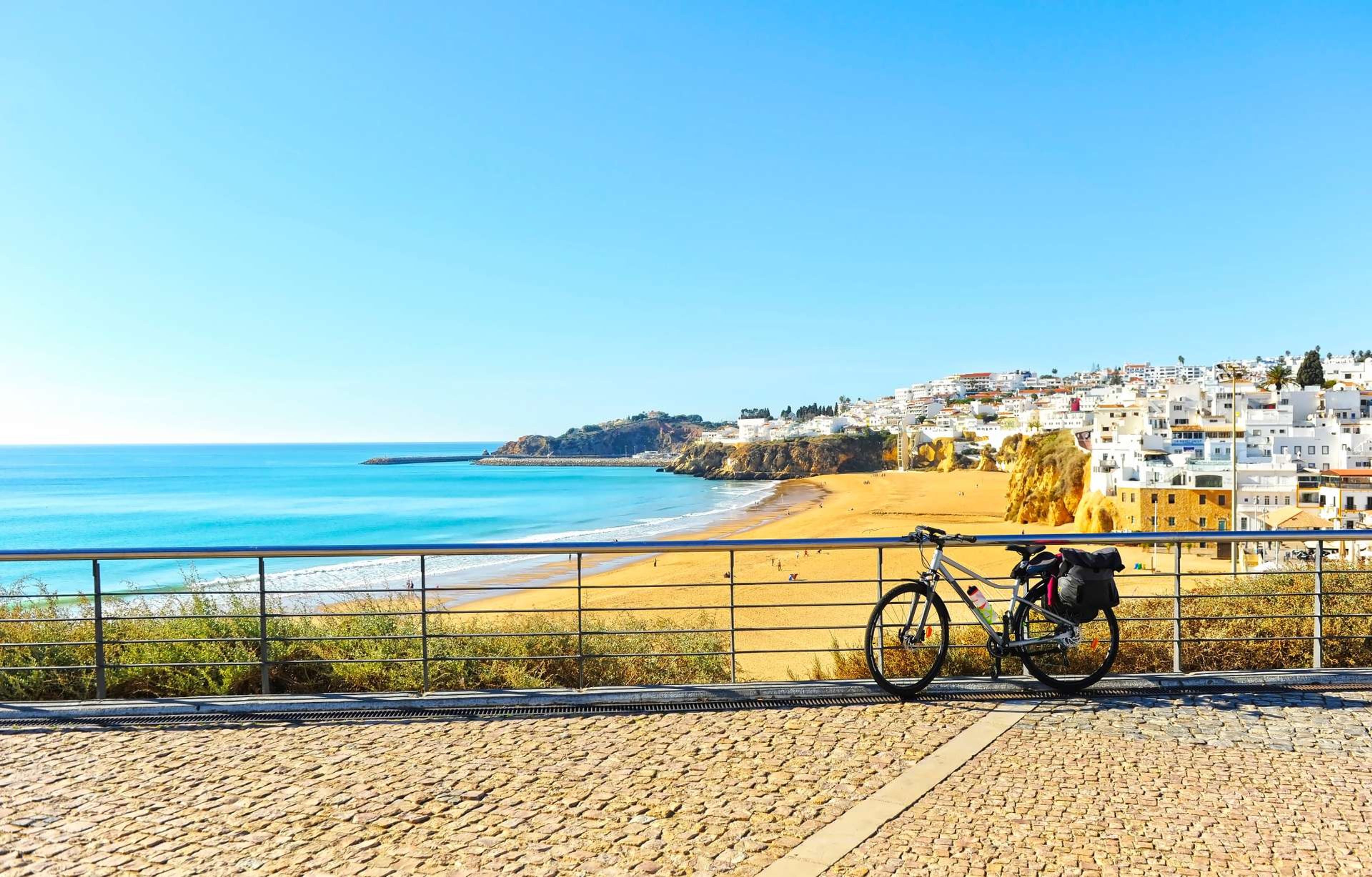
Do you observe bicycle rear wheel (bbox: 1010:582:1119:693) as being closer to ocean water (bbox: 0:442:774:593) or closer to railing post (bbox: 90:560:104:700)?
railing post (bbox: 90:560:104:700)

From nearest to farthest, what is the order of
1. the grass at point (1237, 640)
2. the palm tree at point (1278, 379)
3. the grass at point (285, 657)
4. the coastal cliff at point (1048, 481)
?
the grass at point (285, 657), the grass at point (1237, 640), the coastal cliff at point (1048, 481), the palm tree at point (1278, 379)

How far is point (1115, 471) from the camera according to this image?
40.7 m

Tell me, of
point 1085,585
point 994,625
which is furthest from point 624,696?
point 1085,585

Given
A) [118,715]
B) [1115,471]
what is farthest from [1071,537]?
[1115,471]

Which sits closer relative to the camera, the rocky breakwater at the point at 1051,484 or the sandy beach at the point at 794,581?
the sandy beach at the point at 794,581

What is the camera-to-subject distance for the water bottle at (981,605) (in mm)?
5355

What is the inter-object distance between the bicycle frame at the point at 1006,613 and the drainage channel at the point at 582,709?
34cm

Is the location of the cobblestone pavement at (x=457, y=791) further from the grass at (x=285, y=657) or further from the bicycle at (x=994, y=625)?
the grass at (x=285, y=657)

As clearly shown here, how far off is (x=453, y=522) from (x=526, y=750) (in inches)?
2010

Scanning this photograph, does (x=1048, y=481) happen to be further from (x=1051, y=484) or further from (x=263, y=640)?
(x=263, y=640)

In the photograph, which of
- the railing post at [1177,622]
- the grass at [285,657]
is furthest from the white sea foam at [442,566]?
the railing post at [1177,622]

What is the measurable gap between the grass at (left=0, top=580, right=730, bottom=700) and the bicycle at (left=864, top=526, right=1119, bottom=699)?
115cm

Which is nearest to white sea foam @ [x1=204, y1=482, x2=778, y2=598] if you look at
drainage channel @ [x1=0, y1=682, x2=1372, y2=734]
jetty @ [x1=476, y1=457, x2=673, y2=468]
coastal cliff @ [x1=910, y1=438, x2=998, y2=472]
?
drainage channel @ [x1=0, y1=682, x2=1372, y2=734]

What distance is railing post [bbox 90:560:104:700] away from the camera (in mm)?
5246
